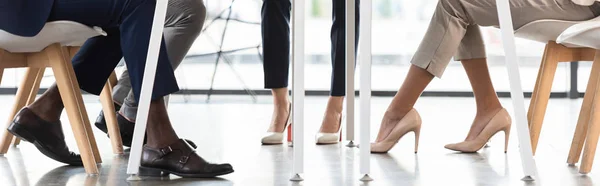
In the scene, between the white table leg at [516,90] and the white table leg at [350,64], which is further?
the white table leg at [350,64]

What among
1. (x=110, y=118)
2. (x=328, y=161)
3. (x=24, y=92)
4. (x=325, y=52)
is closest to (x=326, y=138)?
(x=328, y=161)

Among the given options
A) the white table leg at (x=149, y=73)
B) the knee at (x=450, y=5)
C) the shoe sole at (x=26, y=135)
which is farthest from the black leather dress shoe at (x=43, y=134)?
the knee at (x=450, y=5)

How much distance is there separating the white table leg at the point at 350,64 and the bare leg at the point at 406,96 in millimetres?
211

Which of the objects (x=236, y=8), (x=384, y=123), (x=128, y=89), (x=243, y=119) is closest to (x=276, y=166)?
(x=384, y=123)

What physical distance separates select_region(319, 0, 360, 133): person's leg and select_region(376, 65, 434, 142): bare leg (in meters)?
0.28

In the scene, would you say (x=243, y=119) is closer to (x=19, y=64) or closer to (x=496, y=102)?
(x=496, y=102)

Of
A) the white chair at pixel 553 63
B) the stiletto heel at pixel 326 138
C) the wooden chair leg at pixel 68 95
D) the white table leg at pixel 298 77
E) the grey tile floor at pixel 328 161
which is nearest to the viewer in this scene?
the white table leg at pixel 298 77

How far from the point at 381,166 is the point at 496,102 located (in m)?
0.51

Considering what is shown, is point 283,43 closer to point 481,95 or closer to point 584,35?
point 481,95

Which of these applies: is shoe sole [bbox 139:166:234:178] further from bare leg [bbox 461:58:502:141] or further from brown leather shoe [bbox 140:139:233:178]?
bare leg [bbox 461:58:502:141]

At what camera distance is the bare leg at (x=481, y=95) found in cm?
248

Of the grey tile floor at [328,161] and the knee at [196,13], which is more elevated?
the knee at [196,13]

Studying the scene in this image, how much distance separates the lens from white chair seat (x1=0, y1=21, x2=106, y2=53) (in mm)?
1975

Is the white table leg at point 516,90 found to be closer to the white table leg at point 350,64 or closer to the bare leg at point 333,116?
the white table leg at point 350,64
